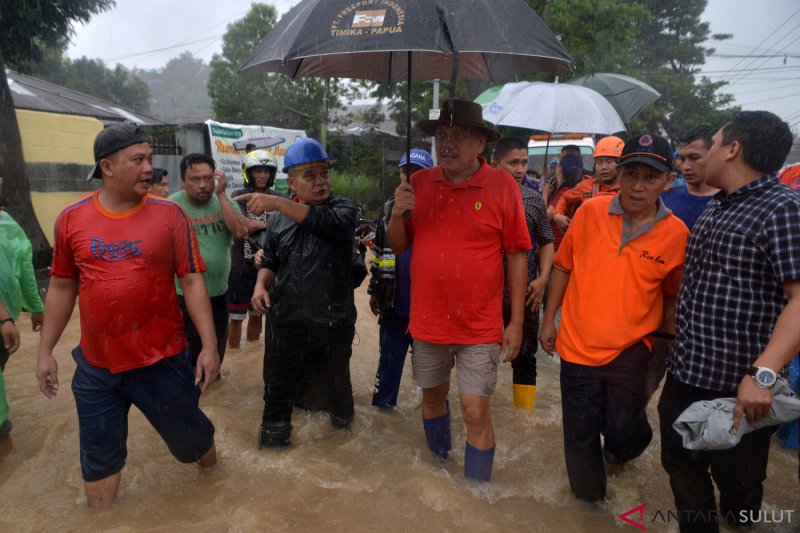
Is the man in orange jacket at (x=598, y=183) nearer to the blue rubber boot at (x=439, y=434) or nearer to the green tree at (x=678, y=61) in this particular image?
the blue rubber boot at (x=439, y=434)

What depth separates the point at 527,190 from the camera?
415 centimetres

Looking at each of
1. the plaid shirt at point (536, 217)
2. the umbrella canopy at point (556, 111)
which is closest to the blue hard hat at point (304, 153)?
the plaid shirt at point (536, 217)

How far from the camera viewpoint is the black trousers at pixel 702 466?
252cm

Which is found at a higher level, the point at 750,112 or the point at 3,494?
the point at 750,112

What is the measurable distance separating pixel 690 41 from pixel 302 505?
36.7 meters

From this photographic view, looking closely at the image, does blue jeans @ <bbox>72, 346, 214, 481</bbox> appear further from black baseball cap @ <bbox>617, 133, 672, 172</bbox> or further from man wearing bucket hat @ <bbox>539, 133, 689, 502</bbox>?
black baseball cap @ <bbox>617, 133, 672, 172</bbox>

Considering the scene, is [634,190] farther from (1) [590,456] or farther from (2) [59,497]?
(2) [59,497]

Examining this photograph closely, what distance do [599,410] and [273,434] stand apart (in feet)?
6.75

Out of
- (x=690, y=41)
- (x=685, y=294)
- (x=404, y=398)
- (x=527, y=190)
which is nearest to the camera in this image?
(x=685, y=294)

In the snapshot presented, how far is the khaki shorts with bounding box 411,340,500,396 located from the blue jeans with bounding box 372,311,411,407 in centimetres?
84

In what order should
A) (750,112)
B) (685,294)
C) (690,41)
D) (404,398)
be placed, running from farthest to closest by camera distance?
(690,41), (404,398), (685,294), (750,112)

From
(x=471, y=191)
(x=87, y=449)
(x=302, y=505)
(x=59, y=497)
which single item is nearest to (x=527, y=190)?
(x=471, y=191)

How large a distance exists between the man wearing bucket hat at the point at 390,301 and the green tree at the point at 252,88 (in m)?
20.7

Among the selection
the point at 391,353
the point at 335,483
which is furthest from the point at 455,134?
the point at 335,483
